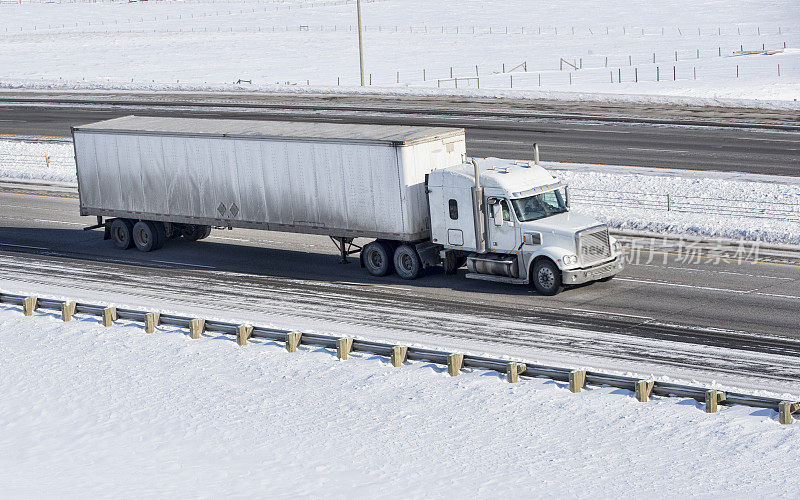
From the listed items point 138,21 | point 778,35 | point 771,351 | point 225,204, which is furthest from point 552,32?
point 771,351

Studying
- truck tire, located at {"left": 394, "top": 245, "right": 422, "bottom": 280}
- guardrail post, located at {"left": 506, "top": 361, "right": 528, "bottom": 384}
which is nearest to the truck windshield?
truck tire, located at {"left": 394, "top": 245, "right": 422, "bottom": 280}

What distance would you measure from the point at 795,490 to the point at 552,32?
96977 millimetres

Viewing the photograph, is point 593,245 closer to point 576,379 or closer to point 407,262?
point 407,262

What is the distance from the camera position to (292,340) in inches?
859

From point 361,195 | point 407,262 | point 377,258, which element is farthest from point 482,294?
point 361,195

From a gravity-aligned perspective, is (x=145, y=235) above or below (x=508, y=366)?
above

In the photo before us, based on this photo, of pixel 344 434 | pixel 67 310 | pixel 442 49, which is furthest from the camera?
pixel 442 49

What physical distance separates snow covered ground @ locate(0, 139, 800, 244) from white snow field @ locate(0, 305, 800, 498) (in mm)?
13814

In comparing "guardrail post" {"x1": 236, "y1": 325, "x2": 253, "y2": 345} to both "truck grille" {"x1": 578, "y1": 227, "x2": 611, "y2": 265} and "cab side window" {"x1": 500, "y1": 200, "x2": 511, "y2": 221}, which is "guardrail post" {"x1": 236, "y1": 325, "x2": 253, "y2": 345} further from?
"truck grille" {"x1": 578, "y1": 227, "x2": 611, "y2": 265}

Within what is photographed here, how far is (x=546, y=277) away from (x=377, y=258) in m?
4.78

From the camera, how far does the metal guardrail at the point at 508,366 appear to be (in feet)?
56.0

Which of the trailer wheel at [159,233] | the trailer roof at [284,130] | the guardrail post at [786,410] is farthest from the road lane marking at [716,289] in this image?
the trailer wheel at [159,233]

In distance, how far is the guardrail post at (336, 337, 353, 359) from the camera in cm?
2114

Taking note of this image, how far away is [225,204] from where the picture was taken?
29.9m
